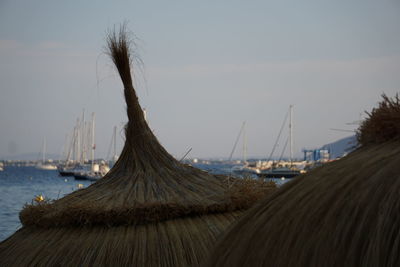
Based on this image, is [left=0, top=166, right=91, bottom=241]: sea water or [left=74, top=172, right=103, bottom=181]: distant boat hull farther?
[left=74, top=172, right=103, bottom=181]: distant boat hull

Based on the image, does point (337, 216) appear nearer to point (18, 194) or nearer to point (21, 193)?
point (18, 194)

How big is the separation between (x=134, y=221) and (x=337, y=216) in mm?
1819

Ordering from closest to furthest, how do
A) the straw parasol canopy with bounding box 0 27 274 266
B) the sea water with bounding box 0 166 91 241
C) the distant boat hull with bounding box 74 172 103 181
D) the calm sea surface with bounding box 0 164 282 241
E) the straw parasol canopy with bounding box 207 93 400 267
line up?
the straw parasol canopy with bounding box 207 93 400 267
the straw parasol canopy with bounding box 0 27 274 266
the calm sea surface with bounding box 0 164 282 241
the sea water with bounding box 0 166 91 241
the distant boat hull with bounding box 74 172 103 181

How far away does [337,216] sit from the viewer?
73.5 inches

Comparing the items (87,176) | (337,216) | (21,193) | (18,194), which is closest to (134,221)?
(337,216)

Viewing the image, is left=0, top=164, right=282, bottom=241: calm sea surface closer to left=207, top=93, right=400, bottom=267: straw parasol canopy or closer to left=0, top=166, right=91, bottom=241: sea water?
left=0, top=166, right=91, bottom=241: sea water

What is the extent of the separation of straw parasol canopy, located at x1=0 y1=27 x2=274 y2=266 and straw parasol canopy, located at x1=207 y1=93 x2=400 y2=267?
1.00 metres

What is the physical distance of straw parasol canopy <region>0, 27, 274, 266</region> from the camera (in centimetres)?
330

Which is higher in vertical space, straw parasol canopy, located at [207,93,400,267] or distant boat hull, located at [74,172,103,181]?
straw parasol canopy, located at [207,93,400,267]

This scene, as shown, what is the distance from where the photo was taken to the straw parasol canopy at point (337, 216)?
1722mm

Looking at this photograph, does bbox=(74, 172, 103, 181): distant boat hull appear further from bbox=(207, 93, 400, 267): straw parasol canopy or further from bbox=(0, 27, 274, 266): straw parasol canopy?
bbox=(207, 93, 400, 267): straw parasol canopy

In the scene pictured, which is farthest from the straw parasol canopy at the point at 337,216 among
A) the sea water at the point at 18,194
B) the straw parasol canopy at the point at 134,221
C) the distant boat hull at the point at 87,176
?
the distant boat hull at the point at 87,176

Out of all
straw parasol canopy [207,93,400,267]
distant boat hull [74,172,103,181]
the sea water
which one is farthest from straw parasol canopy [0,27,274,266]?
distant boat hull [74,172,103,181]

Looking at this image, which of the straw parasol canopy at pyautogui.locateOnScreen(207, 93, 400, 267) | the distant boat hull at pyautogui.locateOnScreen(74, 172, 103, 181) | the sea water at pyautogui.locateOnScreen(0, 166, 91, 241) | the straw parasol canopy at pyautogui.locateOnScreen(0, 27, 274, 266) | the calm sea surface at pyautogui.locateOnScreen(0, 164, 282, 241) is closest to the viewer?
the straw parasol canopy at pyautogui.locateOnScreen(207, 93, 400, 267)
